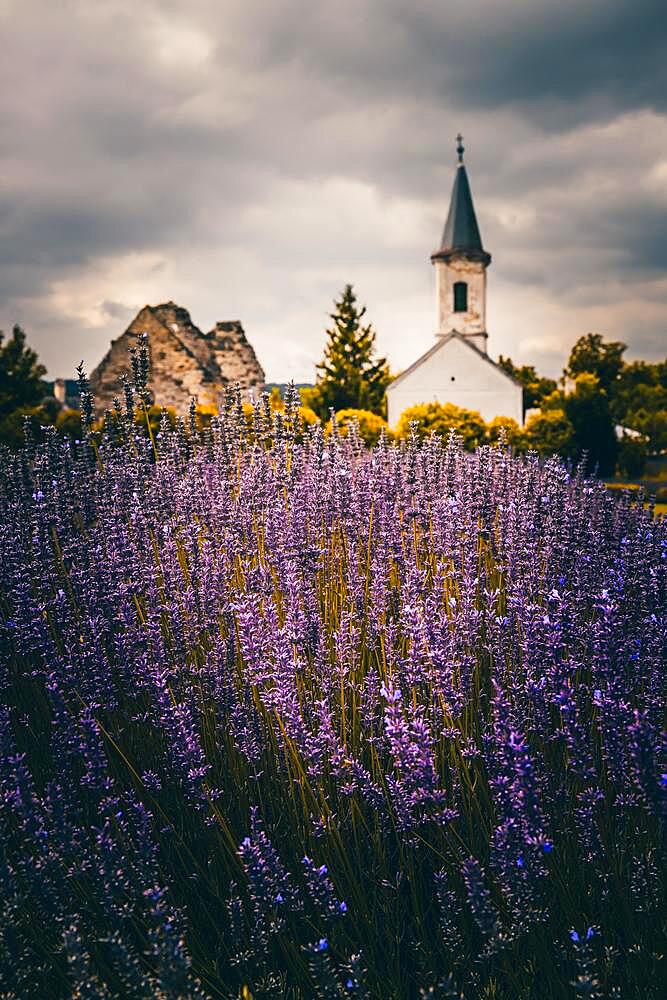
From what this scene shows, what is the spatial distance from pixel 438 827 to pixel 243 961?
653 millimetres

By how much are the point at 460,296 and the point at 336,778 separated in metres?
35.4

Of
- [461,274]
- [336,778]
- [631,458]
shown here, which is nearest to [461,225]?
[461,274]

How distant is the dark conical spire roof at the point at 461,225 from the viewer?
34.3 metres

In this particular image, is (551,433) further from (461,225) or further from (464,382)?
(461,225)

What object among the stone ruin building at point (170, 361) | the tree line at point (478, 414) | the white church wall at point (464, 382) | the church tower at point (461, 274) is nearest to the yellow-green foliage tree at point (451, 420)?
the tree line at point (478, 414)

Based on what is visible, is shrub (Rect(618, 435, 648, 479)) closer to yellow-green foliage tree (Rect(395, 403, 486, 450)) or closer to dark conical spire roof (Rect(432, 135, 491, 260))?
yellow-green foliage tree (Rect(395, 403, 486, 450))

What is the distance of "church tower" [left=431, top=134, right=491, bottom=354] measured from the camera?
113 feet

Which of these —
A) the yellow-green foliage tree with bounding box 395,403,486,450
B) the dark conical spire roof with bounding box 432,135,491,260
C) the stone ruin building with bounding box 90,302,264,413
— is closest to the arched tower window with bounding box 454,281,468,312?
the dark conical spire roof with bounding box 432,135,491,260

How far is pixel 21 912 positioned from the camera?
1894 mm

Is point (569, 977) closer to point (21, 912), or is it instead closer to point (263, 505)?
point (21, 912)

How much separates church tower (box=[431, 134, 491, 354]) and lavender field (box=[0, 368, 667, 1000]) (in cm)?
3290

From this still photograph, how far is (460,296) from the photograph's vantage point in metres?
34.8

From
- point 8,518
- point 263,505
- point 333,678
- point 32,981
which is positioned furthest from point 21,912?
point 8,518

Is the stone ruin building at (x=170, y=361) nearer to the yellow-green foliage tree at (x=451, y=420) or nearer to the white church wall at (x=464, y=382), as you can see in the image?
the white church wall at (x=464, y=382)
